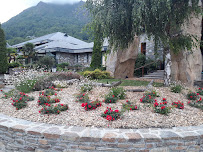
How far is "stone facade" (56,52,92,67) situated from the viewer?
16141mm

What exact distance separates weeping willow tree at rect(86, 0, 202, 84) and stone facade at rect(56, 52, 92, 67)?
11099 mm

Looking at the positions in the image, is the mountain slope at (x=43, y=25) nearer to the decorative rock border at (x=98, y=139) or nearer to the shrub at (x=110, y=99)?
the shrub at (x=110, y=99)

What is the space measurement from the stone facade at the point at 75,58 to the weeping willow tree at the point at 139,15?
437 inches

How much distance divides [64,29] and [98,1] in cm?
2692

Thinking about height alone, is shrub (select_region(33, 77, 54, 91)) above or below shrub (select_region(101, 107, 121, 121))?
above

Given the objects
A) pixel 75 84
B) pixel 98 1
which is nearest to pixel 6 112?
pixel 75 84

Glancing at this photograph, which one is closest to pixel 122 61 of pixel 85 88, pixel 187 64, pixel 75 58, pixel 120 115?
pixel 187 64

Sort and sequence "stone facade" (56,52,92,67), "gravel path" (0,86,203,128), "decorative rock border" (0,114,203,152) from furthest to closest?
"stone facade" (56,52,92,67) < "gravel path" (0,86,203,128) < "decorative rock border" (0,114,203,152)

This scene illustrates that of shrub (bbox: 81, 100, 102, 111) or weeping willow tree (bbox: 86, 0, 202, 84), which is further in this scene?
weeping willow tree (bbox: 86, 0, 202, 84)

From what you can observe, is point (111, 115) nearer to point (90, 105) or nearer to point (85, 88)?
point (90, 105)

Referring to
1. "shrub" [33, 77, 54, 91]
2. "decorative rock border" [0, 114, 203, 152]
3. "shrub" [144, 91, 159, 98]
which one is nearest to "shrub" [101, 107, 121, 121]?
"decorative rock border" [0, 114, 203, 152]

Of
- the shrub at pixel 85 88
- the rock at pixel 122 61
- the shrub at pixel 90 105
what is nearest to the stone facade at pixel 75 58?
the rock at pixel 122 61

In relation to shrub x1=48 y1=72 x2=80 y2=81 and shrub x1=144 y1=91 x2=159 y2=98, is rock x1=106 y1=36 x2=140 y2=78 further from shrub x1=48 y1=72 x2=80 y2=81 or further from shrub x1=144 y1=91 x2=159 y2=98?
shrub x1=144 y1=91 x2=159 y2=98

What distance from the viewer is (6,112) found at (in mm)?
3828
